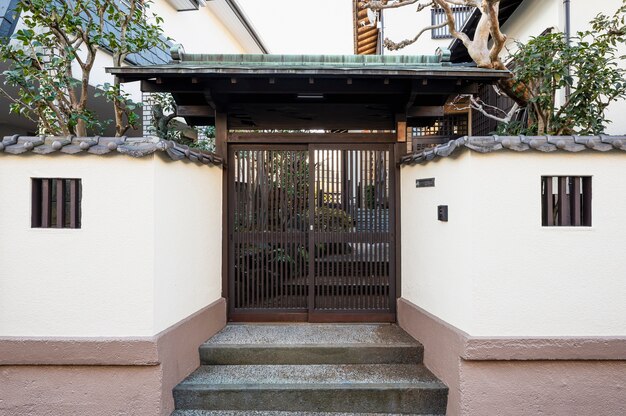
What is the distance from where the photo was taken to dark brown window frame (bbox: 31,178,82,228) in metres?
3.81

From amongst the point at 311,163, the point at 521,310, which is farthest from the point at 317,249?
the point at 521,310

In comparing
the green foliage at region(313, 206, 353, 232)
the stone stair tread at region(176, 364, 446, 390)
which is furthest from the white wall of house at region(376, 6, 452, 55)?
the stone stair tread at region(176, 364, 446, 390)

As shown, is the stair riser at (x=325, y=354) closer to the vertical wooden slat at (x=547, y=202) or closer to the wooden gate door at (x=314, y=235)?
the wooden gate door at (x=314, y=235)

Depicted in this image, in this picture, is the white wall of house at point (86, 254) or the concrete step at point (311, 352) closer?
the white wall of house at point (86, 254)

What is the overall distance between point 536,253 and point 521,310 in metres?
0.60

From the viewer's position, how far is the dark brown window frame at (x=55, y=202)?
12.5 feet

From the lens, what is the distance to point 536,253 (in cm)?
374

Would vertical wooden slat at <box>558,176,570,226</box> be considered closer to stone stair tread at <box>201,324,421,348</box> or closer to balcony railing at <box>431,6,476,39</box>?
stone stair tread at <box>201,324,421,348</box>

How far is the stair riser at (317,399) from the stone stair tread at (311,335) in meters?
0.68

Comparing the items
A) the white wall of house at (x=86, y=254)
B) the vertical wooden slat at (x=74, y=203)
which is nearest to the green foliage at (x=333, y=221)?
the white wall of house at (x=86, y=254)

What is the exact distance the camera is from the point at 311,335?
500 centimetres

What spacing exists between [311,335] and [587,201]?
3.61 metres

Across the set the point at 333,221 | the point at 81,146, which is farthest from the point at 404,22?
the point at 81,146

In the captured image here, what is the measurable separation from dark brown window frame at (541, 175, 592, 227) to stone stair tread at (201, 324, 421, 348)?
2195 mm
